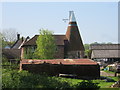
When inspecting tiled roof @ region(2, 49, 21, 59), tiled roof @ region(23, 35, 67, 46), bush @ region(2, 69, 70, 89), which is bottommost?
bush @ region(2, 69, 70, 89)

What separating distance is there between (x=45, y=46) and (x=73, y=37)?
8854 mm

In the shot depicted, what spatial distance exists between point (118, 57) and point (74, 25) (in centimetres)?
1104

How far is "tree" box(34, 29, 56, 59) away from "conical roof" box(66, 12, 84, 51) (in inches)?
274

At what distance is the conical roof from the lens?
1965 inches

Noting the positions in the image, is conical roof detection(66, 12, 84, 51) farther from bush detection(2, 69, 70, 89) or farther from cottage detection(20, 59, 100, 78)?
bush detection(2, 69, 70, 89)

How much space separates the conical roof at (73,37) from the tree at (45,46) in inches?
274

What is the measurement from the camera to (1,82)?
1570 cm

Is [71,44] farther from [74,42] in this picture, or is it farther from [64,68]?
[64,68]

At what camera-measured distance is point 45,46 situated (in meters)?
43.1

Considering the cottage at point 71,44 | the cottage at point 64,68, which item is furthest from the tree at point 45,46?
the cottage at point 64,68

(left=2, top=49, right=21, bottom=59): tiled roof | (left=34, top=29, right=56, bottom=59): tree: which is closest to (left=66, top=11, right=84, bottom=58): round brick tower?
(left=34, top=29, right=56, bottom=59): tree

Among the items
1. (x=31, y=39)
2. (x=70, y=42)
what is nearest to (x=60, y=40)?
(x=70, y=42)

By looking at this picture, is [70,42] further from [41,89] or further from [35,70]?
[41,89]

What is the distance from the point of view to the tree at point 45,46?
140 feet
